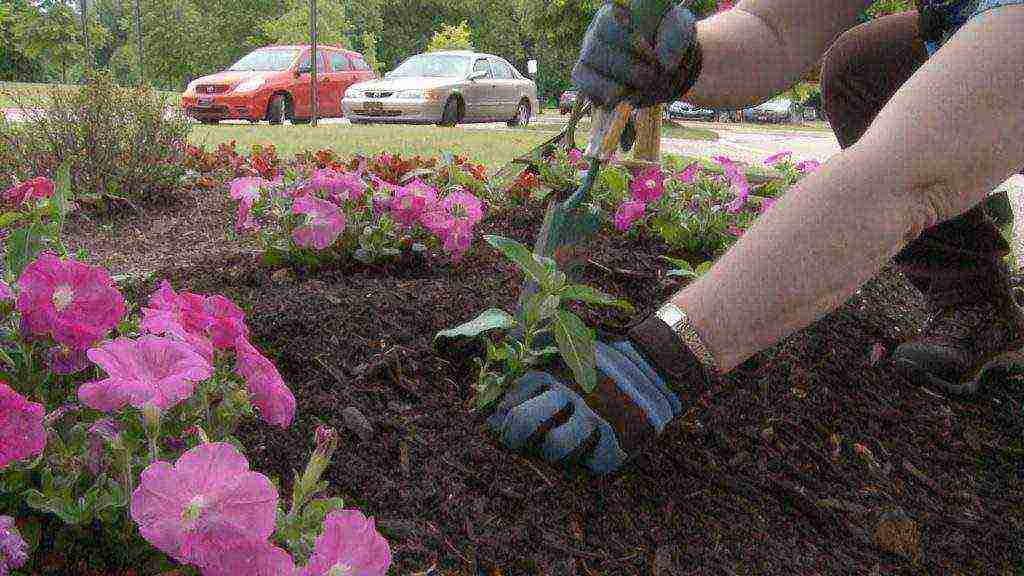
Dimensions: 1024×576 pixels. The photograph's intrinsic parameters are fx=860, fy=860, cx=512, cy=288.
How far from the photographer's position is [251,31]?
38562mm

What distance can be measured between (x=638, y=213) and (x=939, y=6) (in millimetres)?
1047

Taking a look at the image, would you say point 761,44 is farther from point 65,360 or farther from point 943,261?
point 65,360

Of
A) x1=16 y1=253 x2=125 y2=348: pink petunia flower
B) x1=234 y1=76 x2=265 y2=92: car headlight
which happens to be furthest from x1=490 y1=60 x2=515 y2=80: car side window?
x1=16 y1=253 x2=125 y2=348: pink petunia flower

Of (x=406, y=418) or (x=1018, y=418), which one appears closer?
(x=406, y=418)

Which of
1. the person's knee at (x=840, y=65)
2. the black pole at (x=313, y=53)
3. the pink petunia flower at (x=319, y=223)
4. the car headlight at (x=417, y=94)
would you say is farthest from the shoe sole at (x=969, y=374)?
the car headlight at (x=417, y=94)

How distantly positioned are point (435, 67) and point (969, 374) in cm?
1259

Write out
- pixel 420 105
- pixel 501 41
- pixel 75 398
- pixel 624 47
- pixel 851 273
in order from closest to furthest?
pixel 75 398 → pixel 851 273 → pixel 624 47 → pixel 420 105 → pixel 501 41

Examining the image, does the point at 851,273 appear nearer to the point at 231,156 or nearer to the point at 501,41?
the point at 231,156

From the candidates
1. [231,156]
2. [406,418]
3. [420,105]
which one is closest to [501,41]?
[420,105]

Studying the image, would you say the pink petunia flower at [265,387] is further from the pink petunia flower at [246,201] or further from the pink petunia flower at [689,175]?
the pink petunia flower at [689,175]

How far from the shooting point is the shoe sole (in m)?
2.03

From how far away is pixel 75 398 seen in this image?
955 mm

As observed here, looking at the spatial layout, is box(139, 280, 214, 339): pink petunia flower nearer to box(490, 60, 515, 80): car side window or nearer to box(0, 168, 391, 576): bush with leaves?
box(0, 168, 391, 576): bush with leaves

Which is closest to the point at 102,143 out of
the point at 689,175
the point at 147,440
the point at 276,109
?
the point at 689,175
